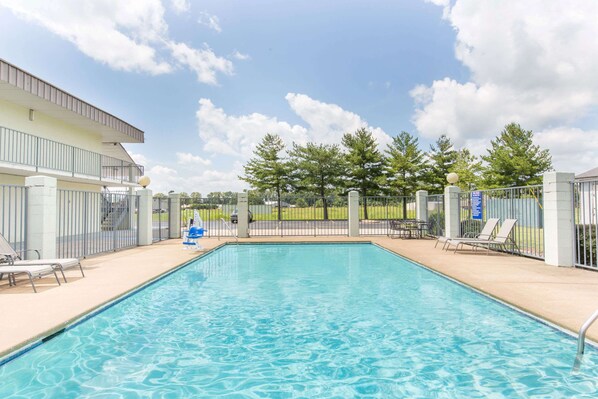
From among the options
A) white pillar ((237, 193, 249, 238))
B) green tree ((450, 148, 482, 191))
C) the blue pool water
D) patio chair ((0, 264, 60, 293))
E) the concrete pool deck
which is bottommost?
the blue pool water

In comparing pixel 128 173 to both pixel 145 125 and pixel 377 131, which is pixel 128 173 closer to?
pixel 145 125

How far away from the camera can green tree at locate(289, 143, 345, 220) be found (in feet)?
123

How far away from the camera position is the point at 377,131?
124 ft

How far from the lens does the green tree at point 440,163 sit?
119 ft

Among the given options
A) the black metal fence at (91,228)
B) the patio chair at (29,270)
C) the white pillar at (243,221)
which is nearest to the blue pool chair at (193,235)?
the black metal fence at (91,228)

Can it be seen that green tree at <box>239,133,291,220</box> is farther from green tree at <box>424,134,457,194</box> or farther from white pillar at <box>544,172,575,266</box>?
white pillar at <box>544,172,575,266</box>

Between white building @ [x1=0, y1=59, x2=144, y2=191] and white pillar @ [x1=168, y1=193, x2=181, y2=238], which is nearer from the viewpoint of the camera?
white building @ [x1=0, y1=59, x2=144, y2=191]

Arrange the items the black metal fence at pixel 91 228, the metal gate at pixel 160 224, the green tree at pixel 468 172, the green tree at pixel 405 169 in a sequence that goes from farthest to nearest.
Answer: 1. the green tree at pixel 468 172
2. the green tree at pixel 405 169
3. the metal gate at pixel 160 224
4. the black metal fence at pixel 91 228

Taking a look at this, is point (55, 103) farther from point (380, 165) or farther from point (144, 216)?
point (380, 165)

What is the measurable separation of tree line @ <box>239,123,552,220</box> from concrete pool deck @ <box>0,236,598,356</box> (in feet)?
84.1

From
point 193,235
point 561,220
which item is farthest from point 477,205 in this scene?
point 193,235

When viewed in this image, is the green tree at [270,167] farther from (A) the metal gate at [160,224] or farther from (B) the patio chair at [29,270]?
(B) the patio chair at [29,270]

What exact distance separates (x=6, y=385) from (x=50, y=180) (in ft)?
22.7

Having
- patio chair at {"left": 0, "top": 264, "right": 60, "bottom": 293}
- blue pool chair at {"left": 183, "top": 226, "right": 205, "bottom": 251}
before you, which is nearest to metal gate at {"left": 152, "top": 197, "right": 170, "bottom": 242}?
blue pool chair at {"left": 183, "top": 226, "right": 205, "bottom": 251}
